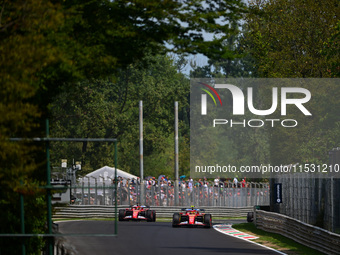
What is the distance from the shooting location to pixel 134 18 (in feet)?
50.0

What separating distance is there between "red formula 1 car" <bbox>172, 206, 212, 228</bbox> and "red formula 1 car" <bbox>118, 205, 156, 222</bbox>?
4132mm

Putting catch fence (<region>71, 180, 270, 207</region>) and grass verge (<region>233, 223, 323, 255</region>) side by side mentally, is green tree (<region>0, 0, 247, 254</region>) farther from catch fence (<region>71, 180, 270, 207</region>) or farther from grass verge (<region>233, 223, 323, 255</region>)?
catch fence (<region>71, 180, 270, 207</region>)

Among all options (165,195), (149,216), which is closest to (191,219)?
(149,216)

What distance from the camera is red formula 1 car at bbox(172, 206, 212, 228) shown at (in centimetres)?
3416

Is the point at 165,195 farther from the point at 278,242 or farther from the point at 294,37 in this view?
the point at 278,242

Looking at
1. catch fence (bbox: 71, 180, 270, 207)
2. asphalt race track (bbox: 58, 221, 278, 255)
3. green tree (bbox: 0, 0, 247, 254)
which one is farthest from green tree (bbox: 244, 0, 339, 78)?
green tree (bbox: 0, 0, 247, 254)

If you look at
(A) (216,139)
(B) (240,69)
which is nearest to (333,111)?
(A) (216,139)

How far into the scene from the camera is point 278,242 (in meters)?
26.3

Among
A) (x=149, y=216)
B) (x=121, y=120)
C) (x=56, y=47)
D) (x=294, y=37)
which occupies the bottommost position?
(x=149, y=216)

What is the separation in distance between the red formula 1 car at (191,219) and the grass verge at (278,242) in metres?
1.50

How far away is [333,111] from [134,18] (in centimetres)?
3849

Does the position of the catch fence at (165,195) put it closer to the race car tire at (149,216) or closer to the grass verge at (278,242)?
the race car tire at (149,216)

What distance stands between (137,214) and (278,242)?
44.2 ft

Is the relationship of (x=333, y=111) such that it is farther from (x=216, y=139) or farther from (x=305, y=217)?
(x=216, y=139)
